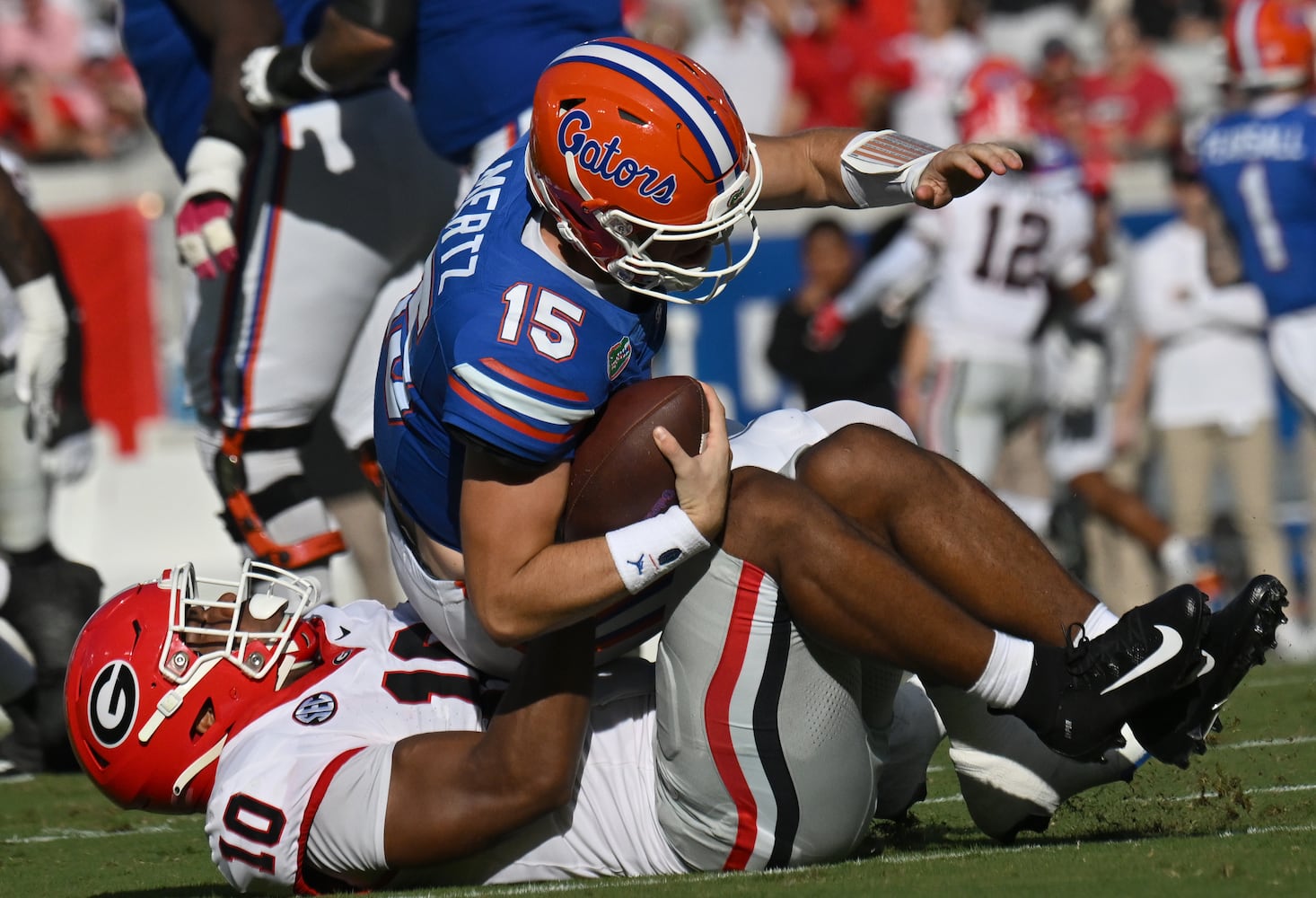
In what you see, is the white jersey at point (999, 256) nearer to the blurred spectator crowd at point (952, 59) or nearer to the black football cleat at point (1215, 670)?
the blurred spectator crowd at point (952, 59)

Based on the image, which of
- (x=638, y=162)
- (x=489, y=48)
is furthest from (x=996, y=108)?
(x=638, y=162)

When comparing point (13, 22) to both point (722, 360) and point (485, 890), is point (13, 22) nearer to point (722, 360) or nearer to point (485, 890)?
point (722, 360)

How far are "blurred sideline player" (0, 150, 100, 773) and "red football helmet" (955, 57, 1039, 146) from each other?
4029 mm

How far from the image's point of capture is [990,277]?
762cm

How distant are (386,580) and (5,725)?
4.27ft

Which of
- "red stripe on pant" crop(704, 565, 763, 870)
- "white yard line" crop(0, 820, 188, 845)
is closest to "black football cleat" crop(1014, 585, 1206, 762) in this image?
"red stripe on pant" crop(704, 565, 763, 870)

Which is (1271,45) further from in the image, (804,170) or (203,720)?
(203,720)

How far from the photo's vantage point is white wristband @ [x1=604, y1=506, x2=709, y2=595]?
9.59 feet

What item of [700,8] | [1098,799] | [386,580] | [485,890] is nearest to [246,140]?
[386,580]

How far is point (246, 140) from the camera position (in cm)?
468

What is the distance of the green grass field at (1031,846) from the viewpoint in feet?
9.25

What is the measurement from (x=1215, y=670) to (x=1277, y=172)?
14.7 feet

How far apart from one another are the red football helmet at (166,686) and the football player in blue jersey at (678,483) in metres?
0.41

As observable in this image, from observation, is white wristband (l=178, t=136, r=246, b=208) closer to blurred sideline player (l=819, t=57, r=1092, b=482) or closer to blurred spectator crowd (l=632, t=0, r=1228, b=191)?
blurred sideline player (l=819, t=57, r=1092, b=482)
